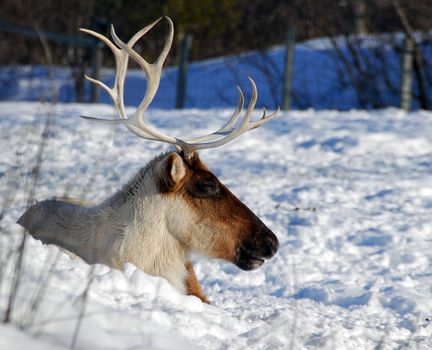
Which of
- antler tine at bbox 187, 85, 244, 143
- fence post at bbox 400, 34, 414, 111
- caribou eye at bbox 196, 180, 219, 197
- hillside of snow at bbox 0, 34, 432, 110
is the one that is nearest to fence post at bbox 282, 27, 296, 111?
fence post at bbox 400, 34, 414, 111

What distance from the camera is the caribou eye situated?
5.31 meters

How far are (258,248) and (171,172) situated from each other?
732mm

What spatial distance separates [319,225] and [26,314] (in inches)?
178

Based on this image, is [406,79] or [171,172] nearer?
[171,172]

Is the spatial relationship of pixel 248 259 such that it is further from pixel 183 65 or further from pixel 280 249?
pixel 183 65

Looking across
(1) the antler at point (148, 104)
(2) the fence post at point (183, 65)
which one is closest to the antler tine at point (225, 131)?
(1) the antler at point (148, 104)

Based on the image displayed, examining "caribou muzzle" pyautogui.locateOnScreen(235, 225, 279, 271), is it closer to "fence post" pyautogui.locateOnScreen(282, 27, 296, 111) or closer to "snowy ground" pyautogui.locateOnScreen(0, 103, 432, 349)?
"snowy ground" pyautogui.locateOnScreen(0, 103, 432, 349)

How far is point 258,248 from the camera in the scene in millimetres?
5410

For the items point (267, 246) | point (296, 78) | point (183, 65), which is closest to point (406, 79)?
point (183, 65)

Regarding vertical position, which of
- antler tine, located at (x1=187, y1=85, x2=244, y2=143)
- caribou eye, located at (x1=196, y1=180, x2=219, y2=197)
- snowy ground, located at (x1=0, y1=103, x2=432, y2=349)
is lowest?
snowy ground, located at (x1=0, y1=103, x2=432, y2=349)

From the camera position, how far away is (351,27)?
16531 millimetres

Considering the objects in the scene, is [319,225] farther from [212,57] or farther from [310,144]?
[212,57]

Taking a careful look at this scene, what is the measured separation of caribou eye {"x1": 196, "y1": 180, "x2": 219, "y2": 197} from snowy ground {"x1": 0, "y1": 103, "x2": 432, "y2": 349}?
26.6 inches

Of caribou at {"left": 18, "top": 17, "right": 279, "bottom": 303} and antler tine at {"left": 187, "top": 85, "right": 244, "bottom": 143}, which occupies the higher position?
antler tine at {"left": 187, "top": 85, "right": 244, "bottom": 143}
